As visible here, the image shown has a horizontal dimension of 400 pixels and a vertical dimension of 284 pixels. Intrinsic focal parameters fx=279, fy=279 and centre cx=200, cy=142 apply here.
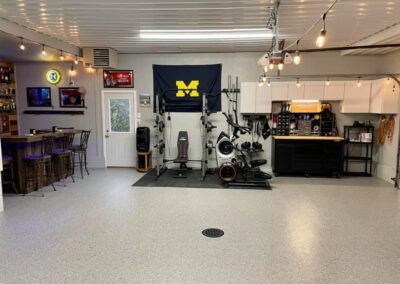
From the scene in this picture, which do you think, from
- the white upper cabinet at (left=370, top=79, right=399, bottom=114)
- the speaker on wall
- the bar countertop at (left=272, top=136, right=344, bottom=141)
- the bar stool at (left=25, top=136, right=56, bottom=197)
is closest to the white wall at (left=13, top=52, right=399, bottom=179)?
the speaker on wall

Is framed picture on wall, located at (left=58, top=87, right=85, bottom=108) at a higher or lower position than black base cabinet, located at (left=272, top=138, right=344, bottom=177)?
higher

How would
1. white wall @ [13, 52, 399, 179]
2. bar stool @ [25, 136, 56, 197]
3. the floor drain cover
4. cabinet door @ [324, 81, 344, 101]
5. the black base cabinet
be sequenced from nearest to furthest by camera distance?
1. the floor drain cover
2. bar stool @ [25, 136, 56, 197]
3. the black base cabinet
4. cabinet door @ [324, 81, 344, 101]
5. white wall @ [13, 52, 399, 179]

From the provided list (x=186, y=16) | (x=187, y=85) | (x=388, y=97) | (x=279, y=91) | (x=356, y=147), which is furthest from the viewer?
(x=187, y=85)

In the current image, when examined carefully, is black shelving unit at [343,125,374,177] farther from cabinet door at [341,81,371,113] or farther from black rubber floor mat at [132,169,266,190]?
black rubber floor mat at [132,169,266,190]

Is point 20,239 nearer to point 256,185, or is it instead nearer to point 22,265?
point 22,265

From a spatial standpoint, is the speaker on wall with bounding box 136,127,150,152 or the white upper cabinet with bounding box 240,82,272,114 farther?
the speaker on wall with bounding box 136,127,150,152

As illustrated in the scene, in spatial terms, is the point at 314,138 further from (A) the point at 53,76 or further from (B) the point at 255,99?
(A) the point at 53,76

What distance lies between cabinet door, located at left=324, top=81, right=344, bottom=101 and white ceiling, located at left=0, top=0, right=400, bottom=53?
113 centimetres

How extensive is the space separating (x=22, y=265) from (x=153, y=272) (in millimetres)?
1402

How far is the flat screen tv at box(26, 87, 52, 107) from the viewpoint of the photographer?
7746 mm

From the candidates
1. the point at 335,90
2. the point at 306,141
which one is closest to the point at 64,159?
the point at 306,141

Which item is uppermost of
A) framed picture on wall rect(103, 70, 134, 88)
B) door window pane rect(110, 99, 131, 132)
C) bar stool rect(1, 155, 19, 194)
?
framed picture on wall rect(103, 70, 134, 88)

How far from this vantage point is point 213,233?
146 inches

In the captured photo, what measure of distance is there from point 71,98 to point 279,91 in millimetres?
5583
